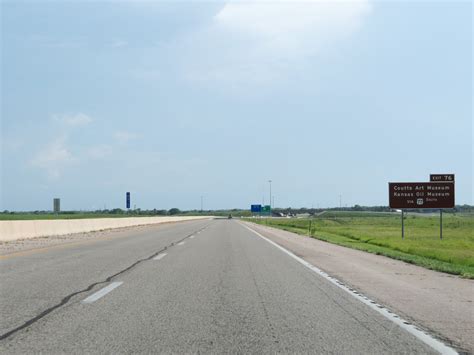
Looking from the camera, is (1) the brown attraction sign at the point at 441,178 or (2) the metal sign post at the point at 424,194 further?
(1) the brown attraction sign at the point at 441,178

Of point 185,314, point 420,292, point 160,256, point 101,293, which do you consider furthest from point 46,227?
point 185,314

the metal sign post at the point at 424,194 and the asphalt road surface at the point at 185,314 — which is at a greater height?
the metal sign post at the point at 424,194

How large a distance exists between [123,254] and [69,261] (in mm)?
3282

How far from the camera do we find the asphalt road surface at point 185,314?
672 cm

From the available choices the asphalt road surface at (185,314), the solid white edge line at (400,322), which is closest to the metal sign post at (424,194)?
the asphalt road surface at (185,314)

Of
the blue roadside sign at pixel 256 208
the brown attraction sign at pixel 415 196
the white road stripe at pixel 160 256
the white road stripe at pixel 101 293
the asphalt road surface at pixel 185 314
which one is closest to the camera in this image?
the asphalt road surface at pixel 185 314

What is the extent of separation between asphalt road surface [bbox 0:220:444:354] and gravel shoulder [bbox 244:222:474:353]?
0.58 metres

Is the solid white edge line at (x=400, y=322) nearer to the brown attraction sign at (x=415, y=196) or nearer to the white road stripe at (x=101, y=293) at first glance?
the white road stripe at (x=101, y=293)

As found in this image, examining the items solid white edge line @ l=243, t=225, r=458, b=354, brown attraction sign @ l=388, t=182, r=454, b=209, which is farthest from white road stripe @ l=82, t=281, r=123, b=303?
brown attraction sign @ l=388, t=182, r=454, b=209

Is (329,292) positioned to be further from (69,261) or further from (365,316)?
(69,261)

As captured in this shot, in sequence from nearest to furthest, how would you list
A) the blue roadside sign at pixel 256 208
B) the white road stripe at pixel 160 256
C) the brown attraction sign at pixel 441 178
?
the white road stripe at pixel 160 256 < the brown attraction sign at pixel 441 178 < the blue roadside sign at pixel 256 208

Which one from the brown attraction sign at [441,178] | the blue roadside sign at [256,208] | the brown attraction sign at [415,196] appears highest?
the brown attraction sign at [441,178]

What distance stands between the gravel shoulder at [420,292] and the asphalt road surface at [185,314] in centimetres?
58

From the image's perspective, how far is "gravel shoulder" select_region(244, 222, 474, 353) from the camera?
795 centimetres
